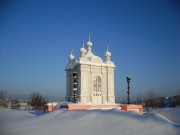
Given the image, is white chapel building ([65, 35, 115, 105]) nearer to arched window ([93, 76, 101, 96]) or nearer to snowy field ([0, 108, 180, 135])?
arched window ([93, 76, 101, 96])

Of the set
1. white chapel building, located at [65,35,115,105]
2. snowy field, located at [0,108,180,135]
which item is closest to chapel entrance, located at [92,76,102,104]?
white chapel building, located at [65,35,115,105]

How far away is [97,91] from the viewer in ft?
79.9

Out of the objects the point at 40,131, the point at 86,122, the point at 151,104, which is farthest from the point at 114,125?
the point at 151,104

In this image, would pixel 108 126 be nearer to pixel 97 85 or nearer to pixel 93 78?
pixel 93 78

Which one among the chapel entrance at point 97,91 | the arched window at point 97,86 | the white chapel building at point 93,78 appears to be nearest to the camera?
the white chapel building at point 93,78

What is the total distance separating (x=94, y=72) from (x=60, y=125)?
50.2ft

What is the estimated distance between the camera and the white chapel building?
23.3 meters

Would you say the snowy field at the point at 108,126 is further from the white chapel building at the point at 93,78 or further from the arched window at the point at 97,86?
the arched window at the point at 97,86

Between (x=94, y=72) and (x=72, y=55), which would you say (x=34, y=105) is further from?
(x=94, y=72)

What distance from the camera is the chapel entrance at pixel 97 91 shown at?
78.7 ft

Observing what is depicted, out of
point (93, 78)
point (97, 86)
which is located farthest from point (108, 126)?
point (97, 86)

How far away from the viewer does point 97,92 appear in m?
24.3

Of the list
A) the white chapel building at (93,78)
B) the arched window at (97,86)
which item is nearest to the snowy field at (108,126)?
the white chapel building at (93,78)

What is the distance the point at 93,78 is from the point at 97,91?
1.63 m
